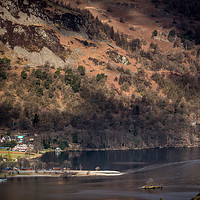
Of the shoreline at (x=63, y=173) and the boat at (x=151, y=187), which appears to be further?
the shoreline at (x=63, y=173)

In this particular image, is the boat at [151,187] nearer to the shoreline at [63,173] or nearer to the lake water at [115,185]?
the lake water at [115,185]

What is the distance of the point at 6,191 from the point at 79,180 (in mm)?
26603

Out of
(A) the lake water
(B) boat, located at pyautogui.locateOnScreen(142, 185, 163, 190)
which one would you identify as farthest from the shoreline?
(B) boat, located at pyautogui.locateOnScreen(142, 185, 163, 190)

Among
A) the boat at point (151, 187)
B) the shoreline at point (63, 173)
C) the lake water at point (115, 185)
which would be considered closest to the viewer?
the lake water at point (115, 185)

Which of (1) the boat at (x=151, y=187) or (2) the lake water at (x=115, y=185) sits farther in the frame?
(1) the boat at (x=151, y=187)

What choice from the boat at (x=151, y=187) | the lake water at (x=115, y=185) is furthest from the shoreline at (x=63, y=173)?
the boat at (x=151, y=187)

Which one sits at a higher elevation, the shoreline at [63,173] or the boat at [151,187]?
the shoreline at [63,173]

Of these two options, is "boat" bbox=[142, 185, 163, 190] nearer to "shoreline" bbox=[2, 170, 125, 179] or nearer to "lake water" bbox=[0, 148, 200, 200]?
"lake water" bbox=[0, 148, 200, 200]

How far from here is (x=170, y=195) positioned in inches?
5340

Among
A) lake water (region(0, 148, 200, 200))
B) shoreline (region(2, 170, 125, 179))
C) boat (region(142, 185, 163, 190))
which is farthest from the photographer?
shoreline (region(2, 170, 125, 179))

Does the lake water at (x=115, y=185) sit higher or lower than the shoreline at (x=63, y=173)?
lower

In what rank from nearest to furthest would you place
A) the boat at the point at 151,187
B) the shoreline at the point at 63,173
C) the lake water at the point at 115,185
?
the lake water at the point at 115,185 < the boat at the point at 151,187 < the shoreline at the point at 63,173

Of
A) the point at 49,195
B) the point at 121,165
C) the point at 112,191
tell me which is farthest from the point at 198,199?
the point at 121,165

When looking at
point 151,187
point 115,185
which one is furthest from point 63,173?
point 151,187
